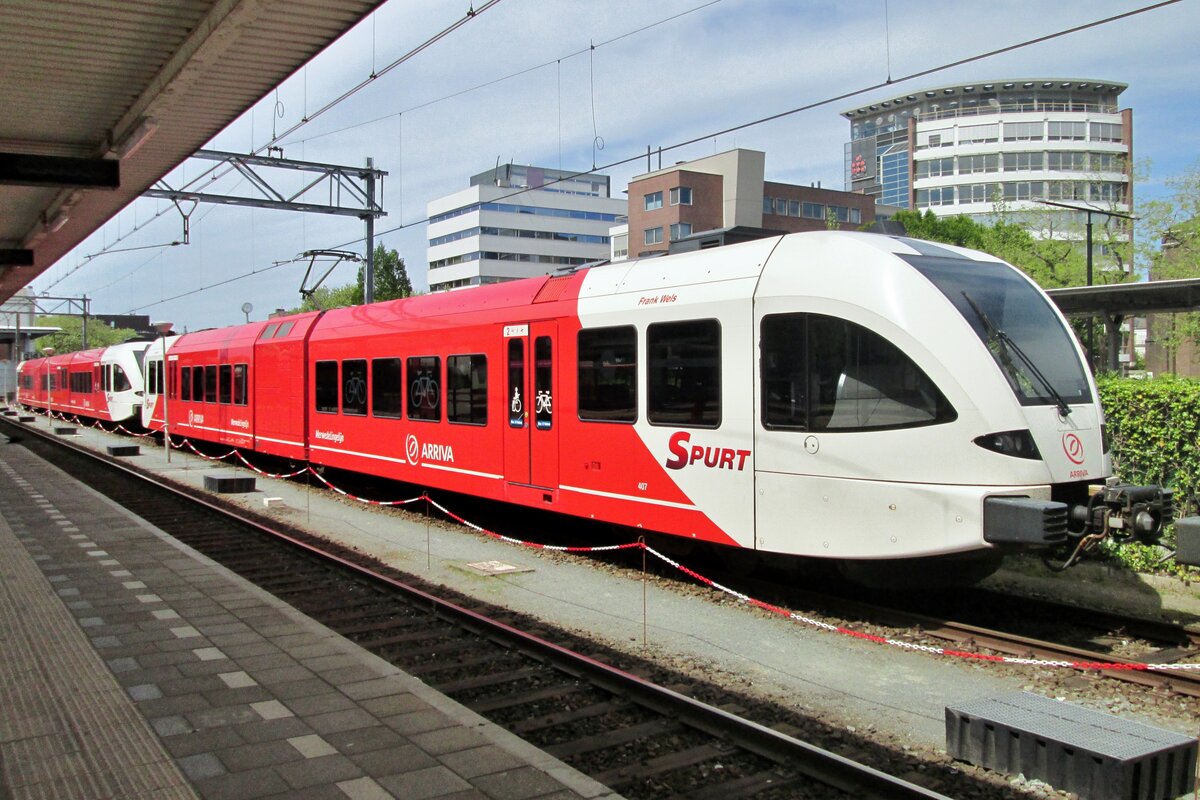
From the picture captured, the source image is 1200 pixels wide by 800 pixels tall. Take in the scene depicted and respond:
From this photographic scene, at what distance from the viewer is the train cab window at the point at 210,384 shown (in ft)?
76.2

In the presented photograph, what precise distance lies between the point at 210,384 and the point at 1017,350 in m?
20.8

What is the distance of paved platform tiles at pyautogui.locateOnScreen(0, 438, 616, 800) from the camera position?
14.4 feet

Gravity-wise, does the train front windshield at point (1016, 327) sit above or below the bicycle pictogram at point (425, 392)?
above

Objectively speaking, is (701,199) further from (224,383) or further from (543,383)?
(543,383)

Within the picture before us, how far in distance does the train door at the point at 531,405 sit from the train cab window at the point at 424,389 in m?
1.94

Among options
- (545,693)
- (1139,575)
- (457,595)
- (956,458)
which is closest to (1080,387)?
A: (956,458)

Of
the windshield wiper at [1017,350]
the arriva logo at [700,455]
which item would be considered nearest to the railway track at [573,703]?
the arriva logo at [700,455]

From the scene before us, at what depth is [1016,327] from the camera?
7.55m

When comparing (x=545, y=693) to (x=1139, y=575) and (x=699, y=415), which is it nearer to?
(x=699, y=415)

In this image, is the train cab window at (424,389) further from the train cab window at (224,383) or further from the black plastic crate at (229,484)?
the train cab window at (224,383)

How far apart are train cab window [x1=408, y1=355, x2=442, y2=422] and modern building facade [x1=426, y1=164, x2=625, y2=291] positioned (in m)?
74.0

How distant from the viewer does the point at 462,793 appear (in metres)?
4.29

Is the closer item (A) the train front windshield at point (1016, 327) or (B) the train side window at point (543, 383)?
(A) the train front windshield at point (1016, 327)

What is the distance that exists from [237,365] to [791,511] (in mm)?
16889
